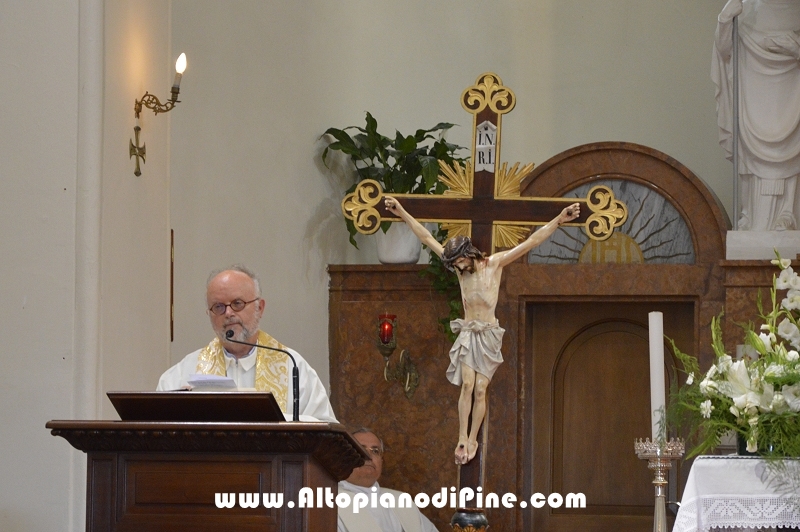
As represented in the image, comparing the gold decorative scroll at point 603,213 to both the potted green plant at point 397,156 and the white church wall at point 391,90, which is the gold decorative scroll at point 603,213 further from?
the white church wall at point 391,90

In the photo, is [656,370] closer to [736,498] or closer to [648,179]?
[736,498]

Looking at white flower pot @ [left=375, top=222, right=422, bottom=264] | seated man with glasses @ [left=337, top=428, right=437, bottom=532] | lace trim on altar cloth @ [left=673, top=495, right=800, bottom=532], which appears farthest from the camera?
white flower pot @ [left=375, top=222, right=422, bottom=264]

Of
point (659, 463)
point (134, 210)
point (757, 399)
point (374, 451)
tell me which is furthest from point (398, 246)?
point (757, 399)

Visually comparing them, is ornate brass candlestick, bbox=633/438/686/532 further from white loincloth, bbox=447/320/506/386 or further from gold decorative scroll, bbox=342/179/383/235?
gold decorative scroll, bbox=342/179/383/235

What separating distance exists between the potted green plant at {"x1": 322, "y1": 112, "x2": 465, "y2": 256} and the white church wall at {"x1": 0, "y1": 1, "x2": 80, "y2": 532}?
2.81 m

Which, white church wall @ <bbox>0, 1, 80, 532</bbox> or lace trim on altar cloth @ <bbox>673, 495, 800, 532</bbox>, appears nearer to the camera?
lace trim on altar cloth @ <bbox>673, 495, 800, 532</bbox>

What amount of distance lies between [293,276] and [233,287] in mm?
3528

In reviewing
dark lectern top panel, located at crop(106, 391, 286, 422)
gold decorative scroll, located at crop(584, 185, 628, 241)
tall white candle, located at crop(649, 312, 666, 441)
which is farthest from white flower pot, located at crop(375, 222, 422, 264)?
dark lectern top panel, located at crop(106, 391, 286, 422)

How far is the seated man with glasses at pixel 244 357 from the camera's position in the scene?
5.37 metres

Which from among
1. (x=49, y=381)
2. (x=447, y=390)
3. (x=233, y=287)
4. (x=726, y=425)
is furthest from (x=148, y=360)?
(x=726, y=425)

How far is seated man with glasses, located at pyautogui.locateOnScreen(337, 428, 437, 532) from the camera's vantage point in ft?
25.4

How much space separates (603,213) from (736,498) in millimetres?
2807

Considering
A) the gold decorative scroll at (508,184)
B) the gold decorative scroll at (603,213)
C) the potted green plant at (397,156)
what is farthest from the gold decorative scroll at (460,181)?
the potted green plant at (397,156)

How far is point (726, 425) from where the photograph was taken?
183 inches
